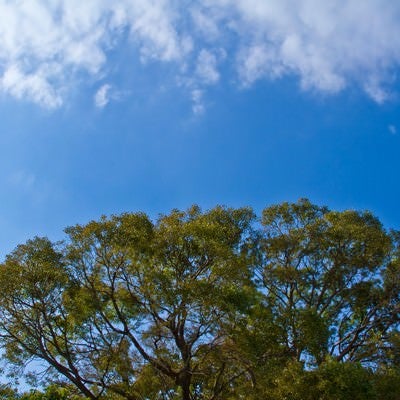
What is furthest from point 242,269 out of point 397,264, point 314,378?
point 397,264

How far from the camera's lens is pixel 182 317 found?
45.1 ft

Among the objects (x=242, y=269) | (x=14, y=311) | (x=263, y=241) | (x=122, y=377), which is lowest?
(x=122, y=377)

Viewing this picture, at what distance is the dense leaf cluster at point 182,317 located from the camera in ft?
42.9

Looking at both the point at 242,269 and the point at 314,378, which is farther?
the point at 242,269

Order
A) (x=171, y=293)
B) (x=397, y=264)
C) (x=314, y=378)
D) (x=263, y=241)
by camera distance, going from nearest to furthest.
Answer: (x=314, y=378) < (x=171, y=293) < (x=397, y=264) < (x=263, y=241)

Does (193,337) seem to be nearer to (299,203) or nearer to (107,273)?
(107,273)

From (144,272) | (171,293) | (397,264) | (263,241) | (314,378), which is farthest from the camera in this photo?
(263,241)

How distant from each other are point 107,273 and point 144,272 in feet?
3.92

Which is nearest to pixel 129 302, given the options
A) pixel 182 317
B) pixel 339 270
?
pixel 182 317

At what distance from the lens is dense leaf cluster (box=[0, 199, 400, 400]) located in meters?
13.1

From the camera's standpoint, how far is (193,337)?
14.1m

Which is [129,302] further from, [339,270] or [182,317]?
[339,270]

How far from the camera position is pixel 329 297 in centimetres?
1728

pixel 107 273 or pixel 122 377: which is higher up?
pixel 107 273
